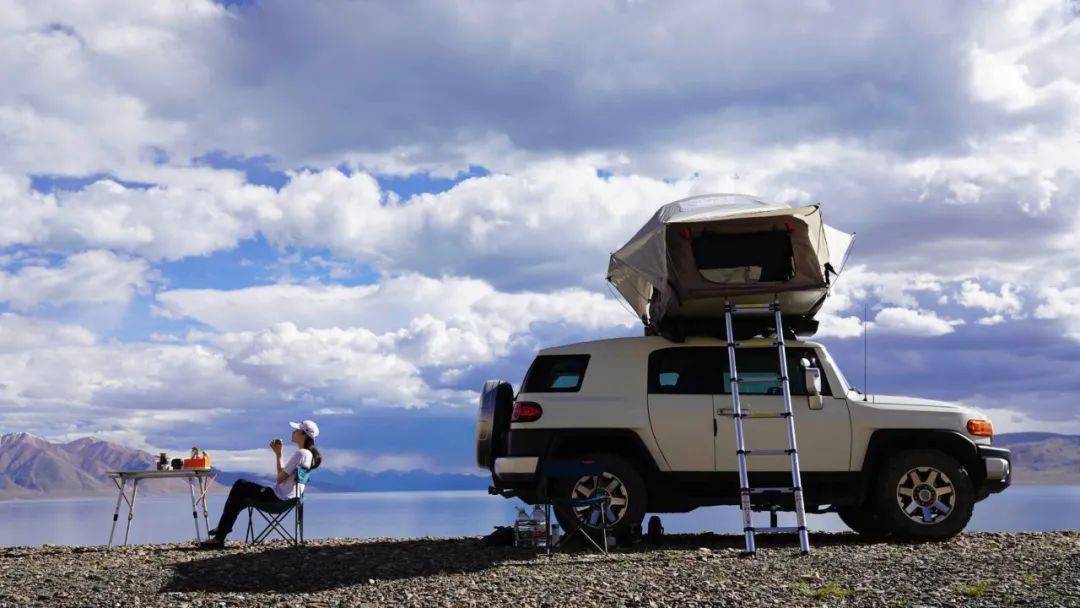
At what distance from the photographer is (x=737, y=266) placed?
12.1 m

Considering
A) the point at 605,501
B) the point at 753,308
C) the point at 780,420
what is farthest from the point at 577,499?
the point at 753,308

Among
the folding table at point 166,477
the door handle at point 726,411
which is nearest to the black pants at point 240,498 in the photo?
the folding table at point 166,477

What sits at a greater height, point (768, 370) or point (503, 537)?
point (768, 370)

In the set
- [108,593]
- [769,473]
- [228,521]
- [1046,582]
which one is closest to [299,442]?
[228,521]

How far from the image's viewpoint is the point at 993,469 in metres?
12.4

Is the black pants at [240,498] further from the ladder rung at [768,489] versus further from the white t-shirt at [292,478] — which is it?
the ladder rung at [768,489]

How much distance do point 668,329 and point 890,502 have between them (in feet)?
9.96

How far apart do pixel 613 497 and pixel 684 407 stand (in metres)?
1.24

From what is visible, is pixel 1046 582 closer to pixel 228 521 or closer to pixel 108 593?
pixel 108 593

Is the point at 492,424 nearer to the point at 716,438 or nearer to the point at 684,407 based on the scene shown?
the point at 684,407

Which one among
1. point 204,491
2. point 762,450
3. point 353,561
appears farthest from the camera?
point 204,491

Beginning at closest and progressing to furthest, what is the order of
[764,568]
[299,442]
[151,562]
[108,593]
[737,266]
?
[108,593]
[764,568]
[151,562]
[737,266]
[299,442]

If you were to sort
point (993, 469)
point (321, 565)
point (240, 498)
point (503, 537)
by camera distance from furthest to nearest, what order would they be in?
point (240, 498), point (503, 537), point (993, 469), point (321, 565)

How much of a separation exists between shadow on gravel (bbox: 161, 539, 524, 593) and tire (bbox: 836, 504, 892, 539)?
394 centimetres
